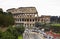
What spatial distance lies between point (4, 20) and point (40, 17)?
2453 centimetres

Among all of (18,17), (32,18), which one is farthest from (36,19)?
(18,17)

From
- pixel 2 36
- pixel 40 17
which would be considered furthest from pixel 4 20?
pixel 40 17

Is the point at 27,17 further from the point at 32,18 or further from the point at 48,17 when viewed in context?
the point at 48,17

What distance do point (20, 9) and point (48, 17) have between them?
22.1 feet

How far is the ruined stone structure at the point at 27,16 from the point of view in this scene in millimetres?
47188

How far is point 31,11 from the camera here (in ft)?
166

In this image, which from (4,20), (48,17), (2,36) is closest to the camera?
(2,36)

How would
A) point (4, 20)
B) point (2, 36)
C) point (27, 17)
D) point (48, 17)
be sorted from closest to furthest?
point (2, 36), point (4, 20), point (48, 17), point (27, 17)

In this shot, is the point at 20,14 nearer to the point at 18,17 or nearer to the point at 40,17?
the point at 18,17

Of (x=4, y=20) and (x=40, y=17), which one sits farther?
(x=40, y=17)

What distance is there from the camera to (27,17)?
49.3 meters

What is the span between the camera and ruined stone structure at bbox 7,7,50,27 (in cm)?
4719

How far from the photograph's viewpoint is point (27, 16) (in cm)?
5047

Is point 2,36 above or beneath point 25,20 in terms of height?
above
